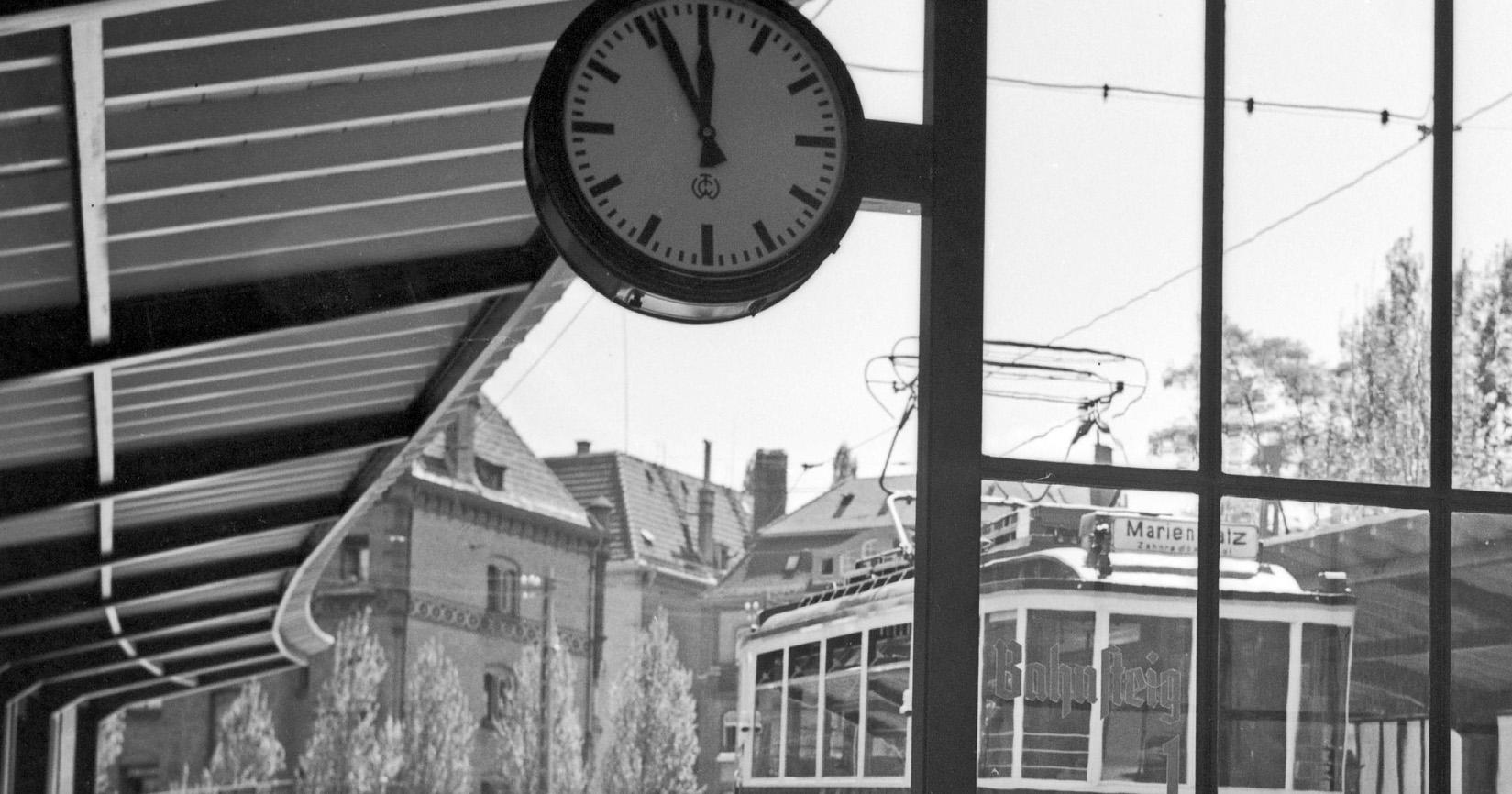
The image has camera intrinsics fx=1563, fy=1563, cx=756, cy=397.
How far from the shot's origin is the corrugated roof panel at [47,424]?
477 centimetres

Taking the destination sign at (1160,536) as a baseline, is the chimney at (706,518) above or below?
above

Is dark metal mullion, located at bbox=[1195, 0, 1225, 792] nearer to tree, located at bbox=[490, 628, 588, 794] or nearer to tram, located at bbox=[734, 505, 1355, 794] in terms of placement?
tram, located at bbox=[734, 505, 1355, 794]

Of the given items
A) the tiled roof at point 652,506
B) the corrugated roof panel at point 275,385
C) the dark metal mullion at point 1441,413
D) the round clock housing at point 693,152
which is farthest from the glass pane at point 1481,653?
the tiled roof at point 652,506

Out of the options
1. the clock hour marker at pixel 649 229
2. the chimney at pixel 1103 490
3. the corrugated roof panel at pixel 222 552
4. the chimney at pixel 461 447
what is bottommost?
the corrugated roof panel at pixel 222 552

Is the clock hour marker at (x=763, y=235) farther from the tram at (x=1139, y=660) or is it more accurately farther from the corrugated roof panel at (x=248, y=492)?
the corrugated roof panel at (x=248, y=492)

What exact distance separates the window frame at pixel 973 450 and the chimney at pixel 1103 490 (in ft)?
0.06

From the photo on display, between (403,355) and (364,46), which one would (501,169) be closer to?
(364,46)

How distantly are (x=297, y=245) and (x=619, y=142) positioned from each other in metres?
2.24

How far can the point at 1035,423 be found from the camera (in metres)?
3.02

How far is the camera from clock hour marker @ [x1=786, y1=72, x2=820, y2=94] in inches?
107

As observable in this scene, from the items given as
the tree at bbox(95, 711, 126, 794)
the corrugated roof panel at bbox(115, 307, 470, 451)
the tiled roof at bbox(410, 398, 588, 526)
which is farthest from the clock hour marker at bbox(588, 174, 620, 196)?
the tree at bbox(95, 711, 126, 794)

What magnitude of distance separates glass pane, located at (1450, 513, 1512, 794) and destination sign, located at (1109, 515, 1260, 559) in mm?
476

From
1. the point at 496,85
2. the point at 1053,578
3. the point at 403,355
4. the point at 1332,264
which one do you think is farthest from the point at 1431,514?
the point at 403,355

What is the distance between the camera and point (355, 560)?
35062 millimetres
